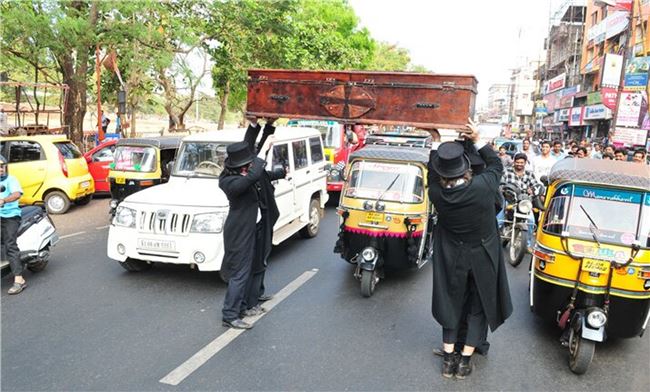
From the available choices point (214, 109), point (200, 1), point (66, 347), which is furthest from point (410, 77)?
point (214, 109)

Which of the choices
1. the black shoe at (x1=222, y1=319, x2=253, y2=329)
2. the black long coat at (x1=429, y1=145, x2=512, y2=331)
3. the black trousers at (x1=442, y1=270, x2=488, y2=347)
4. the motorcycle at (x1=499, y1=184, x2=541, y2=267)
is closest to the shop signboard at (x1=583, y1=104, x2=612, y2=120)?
the motorcycle at (x1=499, y1=184, x2=541, y2=267)

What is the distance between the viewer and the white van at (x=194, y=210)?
607 centimetres

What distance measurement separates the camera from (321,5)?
35.4m

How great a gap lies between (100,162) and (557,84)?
1916 inches

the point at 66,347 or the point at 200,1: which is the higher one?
the point at 200,1

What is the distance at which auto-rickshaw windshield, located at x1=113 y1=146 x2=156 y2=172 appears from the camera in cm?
1084

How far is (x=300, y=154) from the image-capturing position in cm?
870

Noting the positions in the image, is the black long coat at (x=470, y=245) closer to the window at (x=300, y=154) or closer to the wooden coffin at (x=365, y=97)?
the wooden coffin at (x=365, y=97)

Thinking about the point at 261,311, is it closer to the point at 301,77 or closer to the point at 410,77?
the point at 301,77

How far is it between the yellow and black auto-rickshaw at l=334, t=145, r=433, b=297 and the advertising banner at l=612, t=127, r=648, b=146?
10.4 meters

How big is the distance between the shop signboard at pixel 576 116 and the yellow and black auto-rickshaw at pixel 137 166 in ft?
118

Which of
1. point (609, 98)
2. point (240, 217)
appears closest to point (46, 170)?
point (240, 217)

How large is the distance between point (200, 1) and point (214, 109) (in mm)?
75925

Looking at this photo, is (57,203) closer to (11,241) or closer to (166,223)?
(11,241)
